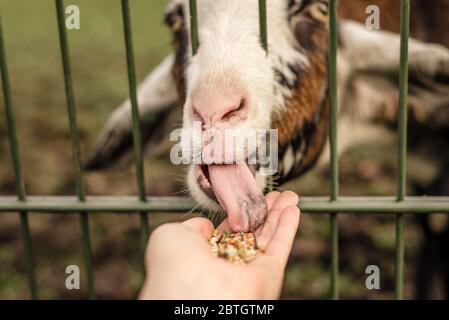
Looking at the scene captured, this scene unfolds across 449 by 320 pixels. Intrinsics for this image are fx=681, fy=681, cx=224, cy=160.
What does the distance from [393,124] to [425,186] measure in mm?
507

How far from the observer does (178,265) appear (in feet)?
4.65

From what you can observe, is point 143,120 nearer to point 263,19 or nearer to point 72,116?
point 72,116

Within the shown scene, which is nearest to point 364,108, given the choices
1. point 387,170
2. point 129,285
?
point 129,285

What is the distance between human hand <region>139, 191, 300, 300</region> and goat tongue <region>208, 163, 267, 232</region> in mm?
148

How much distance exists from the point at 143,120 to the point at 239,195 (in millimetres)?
1101

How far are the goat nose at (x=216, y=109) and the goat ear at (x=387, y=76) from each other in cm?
87

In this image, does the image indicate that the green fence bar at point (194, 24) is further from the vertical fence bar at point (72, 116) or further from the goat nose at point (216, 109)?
the vertical fence bar at point (72, 116)

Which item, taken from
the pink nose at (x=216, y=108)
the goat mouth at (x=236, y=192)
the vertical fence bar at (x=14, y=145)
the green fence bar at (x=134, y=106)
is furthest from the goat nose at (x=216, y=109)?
the vertical fence bar at (x=14, y=145)

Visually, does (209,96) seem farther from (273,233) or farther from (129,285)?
(129,285)

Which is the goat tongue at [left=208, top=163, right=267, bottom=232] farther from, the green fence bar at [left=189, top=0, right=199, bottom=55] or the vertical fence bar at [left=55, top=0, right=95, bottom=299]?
the vertical fence bar at [left=55, top=0, right=95, bottom=299]

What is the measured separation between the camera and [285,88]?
7.84 feet

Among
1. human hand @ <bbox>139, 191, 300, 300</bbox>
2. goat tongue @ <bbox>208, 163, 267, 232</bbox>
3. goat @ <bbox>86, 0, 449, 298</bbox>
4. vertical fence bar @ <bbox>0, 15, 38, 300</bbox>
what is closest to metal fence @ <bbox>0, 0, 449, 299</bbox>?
vertical fence bar @ <bbox>0, 15, 38, 300</bbox>

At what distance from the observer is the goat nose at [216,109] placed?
6.22 ft

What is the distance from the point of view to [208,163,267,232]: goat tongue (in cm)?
177
